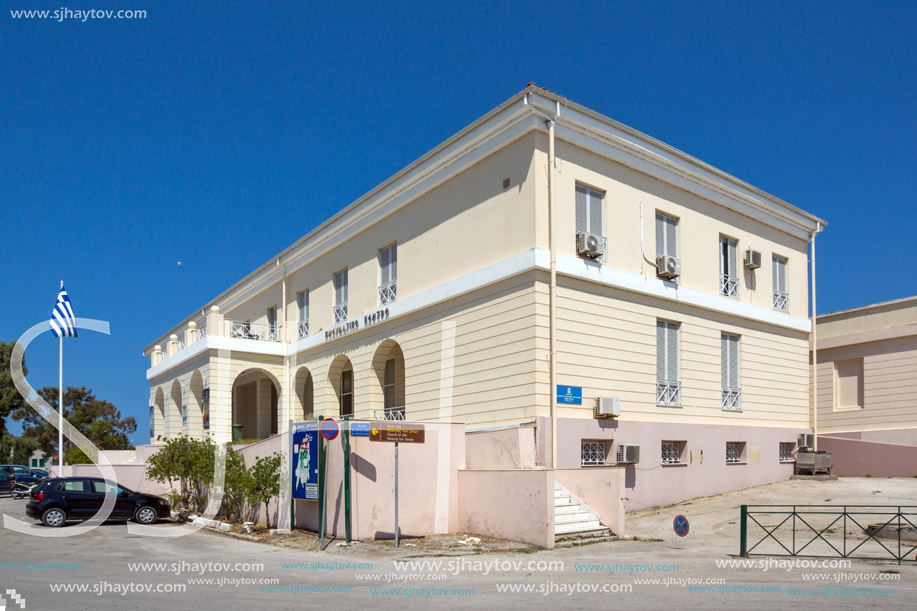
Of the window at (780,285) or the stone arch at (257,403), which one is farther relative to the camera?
the stone arch at (257,403)

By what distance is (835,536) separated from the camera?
14570mm

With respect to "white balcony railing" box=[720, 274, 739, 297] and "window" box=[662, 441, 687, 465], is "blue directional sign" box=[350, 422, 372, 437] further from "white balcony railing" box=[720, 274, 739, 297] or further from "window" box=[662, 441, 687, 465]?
"white balcony railing" box=[720, 274, 739, 297]

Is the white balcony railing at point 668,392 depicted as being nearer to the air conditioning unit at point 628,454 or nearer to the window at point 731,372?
the air conditioning unit at point 628,454

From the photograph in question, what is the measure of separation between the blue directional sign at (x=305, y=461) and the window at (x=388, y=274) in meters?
6.46

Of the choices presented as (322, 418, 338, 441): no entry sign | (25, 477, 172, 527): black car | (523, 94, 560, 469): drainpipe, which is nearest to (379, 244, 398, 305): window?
(523, 94, 560, 469): drainpipe

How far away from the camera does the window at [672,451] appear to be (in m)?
19.0

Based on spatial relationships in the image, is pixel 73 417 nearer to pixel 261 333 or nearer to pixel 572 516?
pixel 261 333

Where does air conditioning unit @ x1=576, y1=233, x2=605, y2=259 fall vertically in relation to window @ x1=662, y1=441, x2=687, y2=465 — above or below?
above

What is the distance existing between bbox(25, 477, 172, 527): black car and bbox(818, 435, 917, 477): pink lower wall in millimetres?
19845

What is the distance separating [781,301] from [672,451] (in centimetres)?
740

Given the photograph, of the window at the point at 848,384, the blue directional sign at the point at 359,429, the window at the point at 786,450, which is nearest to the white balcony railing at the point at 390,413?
the blue directional sign at the point at 359,429

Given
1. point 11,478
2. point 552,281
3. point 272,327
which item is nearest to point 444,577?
point 552,281

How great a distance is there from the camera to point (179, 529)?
18406 mm

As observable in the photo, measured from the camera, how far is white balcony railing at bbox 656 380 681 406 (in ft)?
62.6
